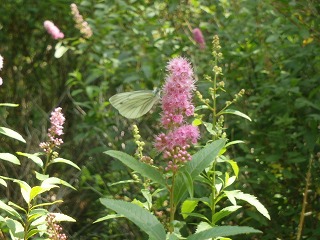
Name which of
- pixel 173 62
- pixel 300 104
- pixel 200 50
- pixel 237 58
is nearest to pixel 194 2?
pixel 200 50

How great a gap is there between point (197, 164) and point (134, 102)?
0.65 m

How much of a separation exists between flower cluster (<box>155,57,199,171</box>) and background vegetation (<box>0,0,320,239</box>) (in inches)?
43.2

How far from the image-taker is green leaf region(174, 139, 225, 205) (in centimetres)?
197

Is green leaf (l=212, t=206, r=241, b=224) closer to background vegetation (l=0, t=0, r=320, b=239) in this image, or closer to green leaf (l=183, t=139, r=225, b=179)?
green leaf (l=183, t=139, r=225, b=179)

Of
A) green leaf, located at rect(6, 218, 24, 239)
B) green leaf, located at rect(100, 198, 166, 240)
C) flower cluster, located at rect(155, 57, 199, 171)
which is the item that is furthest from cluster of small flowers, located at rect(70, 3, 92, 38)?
green leaf, located at rect(100, 198, 166, 240)

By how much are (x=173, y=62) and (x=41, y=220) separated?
709 millimetres

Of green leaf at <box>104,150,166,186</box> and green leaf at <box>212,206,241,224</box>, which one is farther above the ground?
green leaf at <box>104,150,166,186</box>

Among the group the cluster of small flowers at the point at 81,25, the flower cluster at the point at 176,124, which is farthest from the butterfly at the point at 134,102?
the cluster of small flowers at the point at 81,25

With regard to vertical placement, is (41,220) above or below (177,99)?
below

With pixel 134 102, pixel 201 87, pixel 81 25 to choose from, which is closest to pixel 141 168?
pixel 134 102

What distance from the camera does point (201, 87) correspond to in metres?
4.36

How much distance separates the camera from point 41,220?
90.2 inches

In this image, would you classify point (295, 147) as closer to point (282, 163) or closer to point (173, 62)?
point (282, 163)

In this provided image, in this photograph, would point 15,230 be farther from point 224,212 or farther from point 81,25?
point 81,25
